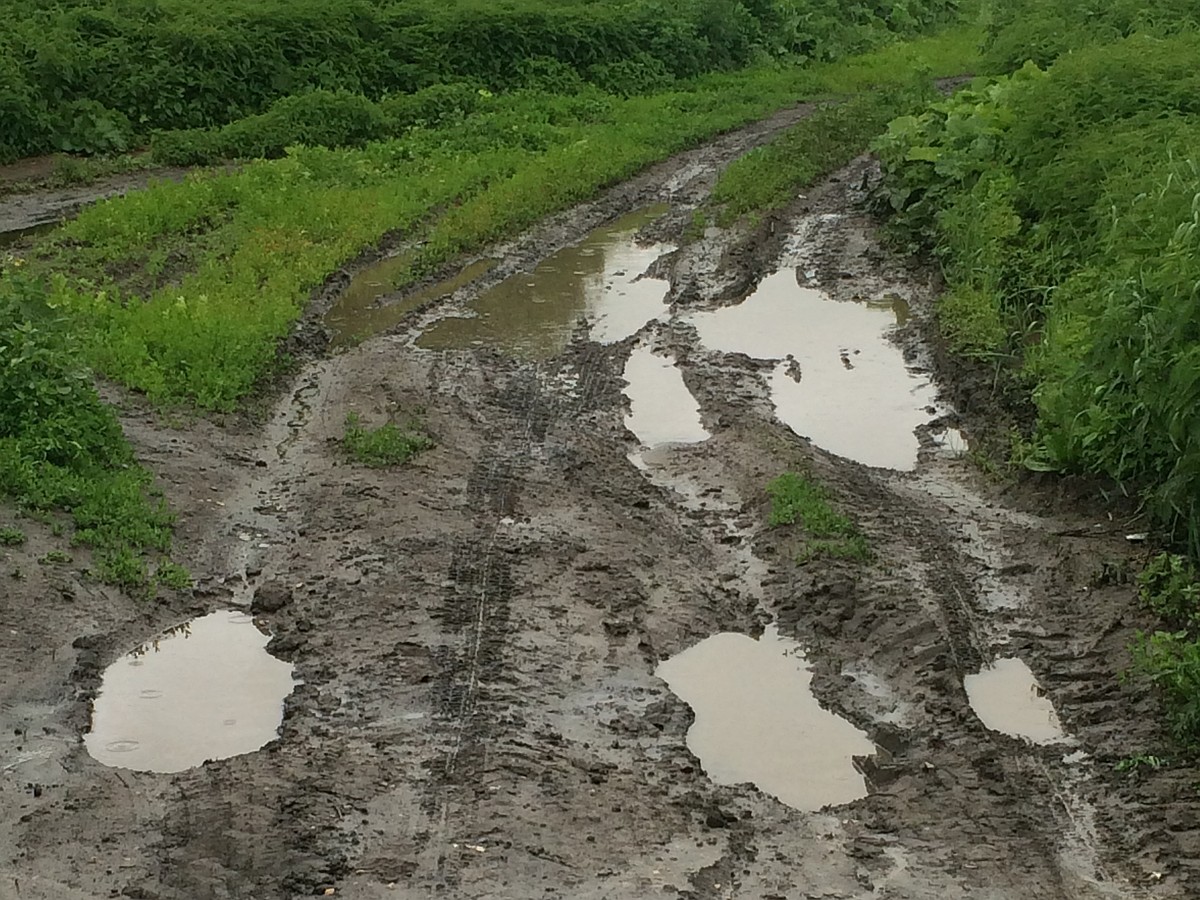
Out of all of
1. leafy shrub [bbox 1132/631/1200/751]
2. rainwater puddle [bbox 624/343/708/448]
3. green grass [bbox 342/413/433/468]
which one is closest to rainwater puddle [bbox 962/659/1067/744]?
leafy shrub [bbox 1132/631/1200/751]

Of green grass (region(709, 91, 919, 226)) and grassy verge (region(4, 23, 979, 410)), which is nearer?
grassy verge (region(4, 23, 979, 410))

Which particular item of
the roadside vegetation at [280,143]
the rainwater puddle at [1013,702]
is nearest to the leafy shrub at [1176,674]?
the rainwater puddle at [1013,702]

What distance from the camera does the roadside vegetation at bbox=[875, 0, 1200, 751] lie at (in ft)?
25.3

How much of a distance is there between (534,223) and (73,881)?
41.3 ft

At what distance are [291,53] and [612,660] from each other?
63.6ft

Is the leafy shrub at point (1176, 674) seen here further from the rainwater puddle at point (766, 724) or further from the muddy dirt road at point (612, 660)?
the rainwater puddle at point (766, 724)

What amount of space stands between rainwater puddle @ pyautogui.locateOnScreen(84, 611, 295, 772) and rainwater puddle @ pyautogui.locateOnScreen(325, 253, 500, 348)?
17.8 feet

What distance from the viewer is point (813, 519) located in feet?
28.4

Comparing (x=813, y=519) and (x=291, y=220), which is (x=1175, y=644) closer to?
(x=813, y=519)

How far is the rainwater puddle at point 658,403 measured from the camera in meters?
10.7

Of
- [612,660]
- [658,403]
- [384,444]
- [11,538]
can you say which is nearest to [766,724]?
[612,660]

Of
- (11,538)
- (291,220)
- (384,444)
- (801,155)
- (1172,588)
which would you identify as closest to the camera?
(1172,588)

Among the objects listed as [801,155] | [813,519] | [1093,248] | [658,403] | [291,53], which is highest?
[291,53]

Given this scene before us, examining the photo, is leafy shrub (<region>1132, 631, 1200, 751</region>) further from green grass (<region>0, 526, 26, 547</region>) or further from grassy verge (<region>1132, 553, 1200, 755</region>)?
green grass (<region>0, 526, 26, 547</region>)
